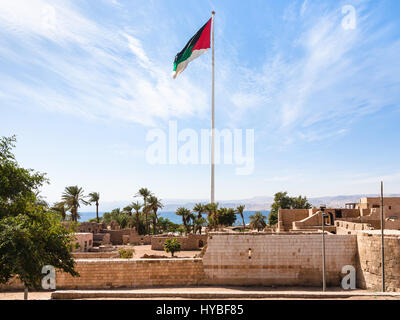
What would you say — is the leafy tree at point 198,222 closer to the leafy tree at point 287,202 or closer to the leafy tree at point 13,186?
the leafy tree at point 287,202

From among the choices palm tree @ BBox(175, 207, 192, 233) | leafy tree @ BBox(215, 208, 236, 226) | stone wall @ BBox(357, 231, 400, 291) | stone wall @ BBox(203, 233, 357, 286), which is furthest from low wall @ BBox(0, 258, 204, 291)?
leafy tree @ BBox(215, 208, 236, 226)

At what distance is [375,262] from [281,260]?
4.78m

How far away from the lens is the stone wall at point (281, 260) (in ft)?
50.1

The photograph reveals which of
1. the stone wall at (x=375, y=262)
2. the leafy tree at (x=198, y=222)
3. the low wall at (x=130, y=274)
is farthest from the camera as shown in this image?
the leafy tree at (x=198, y=222)

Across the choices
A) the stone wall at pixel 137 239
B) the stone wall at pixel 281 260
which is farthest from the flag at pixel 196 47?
the stone wall at pixel 137 239

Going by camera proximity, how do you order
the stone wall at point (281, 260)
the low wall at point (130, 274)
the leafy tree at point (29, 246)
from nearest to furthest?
1. the leafy tree at point (29, 246)
2. the low wall at point (130, 274)
3. the stone wall at point (281, 260)

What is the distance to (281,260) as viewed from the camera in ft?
50.4

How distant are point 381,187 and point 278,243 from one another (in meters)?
6.80

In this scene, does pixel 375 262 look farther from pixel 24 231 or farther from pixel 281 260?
Answer: pixel 24 231

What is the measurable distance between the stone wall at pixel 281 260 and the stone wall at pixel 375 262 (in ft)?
1.99

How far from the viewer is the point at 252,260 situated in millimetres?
15445

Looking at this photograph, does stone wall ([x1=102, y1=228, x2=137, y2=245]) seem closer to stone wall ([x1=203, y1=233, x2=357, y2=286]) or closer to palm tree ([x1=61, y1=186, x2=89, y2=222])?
palm tree ([x1=61, y1=186, x2=89, y2=222])
